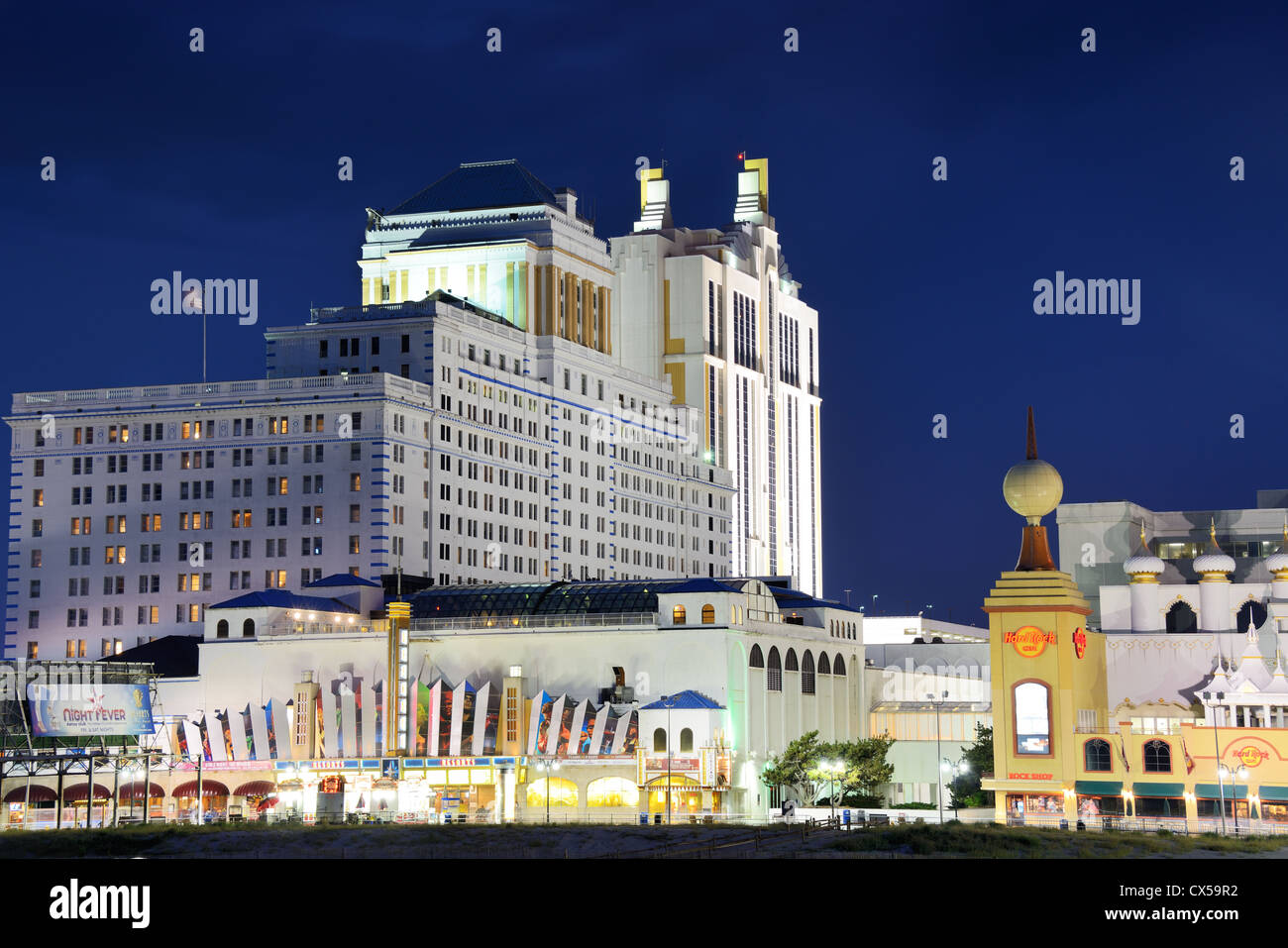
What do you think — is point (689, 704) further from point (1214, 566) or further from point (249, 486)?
point (249, 486)

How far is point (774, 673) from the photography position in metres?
154

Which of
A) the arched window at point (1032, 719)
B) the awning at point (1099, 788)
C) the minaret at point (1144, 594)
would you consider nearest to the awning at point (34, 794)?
the arched window at point (1032, 719)

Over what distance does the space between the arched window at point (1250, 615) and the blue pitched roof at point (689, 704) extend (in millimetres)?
38864

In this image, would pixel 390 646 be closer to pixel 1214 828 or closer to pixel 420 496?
pixel 420 496

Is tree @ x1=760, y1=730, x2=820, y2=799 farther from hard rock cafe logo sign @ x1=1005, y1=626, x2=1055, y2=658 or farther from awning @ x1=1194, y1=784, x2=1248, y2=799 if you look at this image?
awning @ x1=1194, y1=784, x2=1248, y2=799

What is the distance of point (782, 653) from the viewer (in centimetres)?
15575

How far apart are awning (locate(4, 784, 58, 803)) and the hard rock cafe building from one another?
62.3 m

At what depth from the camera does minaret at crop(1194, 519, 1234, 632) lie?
15038 cm

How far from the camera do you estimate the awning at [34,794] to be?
141 m

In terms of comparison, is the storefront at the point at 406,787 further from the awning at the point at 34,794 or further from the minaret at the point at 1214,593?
the minaret at the point at 1214,593

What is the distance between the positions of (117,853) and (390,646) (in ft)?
129

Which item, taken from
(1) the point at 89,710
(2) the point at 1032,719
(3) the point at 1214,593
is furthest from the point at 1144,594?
(1) the point at 89,710

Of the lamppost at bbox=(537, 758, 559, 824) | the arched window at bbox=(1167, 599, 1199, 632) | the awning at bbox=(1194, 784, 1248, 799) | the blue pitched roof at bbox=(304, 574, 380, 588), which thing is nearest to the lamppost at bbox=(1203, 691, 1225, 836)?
the awning at bbox=(1194, 784, 1248, 799)

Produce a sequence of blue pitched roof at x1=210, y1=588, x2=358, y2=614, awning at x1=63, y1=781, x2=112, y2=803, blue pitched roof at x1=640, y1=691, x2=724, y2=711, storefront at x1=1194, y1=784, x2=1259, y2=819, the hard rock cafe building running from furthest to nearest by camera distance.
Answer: blue pitched roof at x1=210, y1=588, x2=358, y2=614 → awning at x1=63, y1=781, x2=112, y2=803 → blue pitched roof at x1=640, y1=691, x2=724, y2=711 → the hard rock cafe building → storefront at x1=1194, y1=784, x2=1259, y2=819
